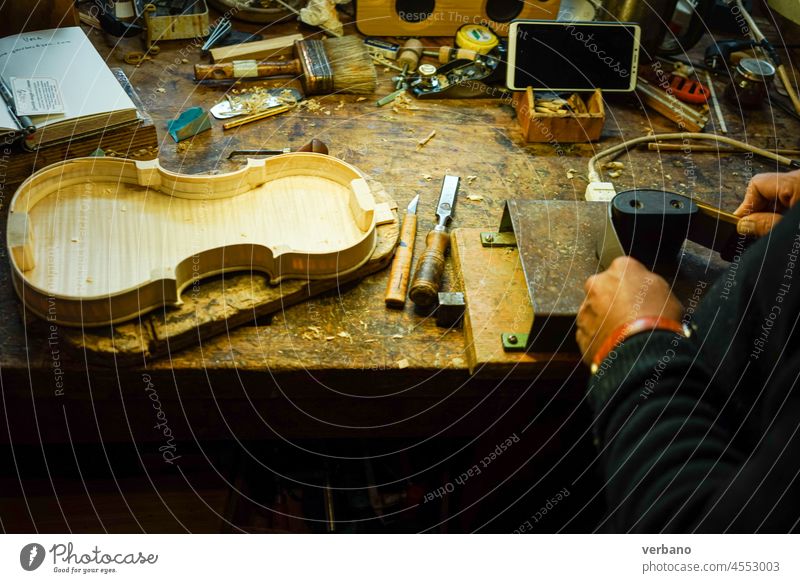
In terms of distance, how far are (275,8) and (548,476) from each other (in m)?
1.61

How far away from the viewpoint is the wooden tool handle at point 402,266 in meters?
1.46

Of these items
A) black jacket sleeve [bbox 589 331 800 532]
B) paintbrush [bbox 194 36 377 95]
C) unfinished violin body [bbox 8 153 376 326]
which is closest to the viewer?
black jacket sleeve [bbox 589 331 800 532]

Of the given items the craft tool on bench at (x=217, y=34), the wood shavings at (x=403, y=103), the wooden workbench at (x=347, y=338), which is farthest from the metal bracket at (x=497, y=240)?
the craft tool on bench at (x=217, y=34)

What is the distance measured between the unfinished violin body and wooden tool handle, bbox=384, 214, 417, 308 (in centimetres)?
7

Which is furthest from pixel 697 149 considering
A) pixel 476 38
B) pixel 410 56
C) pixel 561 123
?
pixel 410 56

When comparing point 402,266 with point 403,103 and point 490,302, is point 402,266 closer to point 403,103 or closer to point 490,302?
Result: point 490,302

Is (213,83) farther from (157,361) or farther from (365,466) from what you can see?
(365,466)

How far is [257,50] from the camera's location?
2.05 m

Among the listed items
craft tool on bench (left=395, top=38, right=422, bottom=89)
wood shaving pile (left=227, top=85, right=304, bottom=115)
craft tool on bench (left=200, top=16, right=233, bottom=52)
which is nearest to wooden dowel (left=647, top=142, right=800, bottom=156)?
craft tool on bench (left=395, top=38, right=422, bottom=89)

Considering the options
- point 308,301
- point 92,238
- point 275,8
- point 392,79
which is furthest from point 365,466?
point 275,8

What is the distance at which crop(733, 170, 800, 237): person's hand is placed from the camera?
55.2 inches

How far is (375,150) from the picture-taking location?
182 cm

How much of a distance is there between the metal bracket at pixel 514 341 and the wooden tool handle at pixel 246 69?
3.45ft

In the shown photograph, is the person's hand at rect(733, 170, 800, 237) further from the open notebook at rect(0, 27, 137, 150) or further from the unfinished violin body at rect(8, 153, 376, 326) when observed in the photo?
the open notebook at rect(0, 27, 137, 150)
